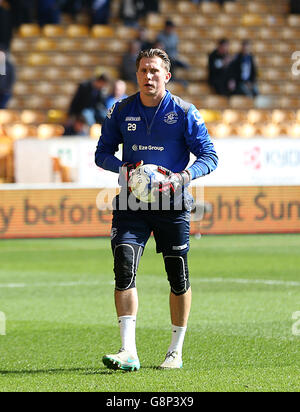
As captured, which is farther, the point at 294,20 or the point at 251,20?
the point at 294,20

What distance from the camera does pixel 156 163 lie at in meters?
6.04

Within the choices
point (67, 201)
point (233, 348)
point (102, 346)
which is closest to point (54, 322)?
point (102, 346)

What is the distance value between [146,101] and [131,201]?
667 millimetres

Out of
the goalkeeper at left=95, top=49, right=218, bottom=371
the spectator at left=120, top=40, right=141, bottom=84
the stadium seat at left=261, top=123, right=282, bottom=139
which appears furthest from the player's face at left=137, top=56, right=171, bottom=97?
the spectator at left=120, top=40, right=141, bottom=84

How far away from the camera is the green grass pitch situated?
5.72 m

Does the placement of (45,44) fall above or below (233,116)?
above

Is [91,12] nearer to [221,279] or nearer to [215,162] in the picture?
[221,279]

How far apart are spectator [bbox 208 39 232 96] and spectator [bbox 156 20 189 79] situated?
0.87m

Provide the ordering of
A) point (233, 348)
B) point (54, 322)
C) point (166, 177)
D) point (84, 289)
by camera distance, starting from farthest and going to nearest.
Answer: point (84, 289)
point (54, 322)
point (233, 348)
point (166, 177)

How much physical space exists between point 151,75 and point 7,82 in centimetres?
1441

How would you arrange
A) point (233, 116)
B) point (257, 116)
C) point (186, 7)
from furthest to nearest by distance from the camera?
point (186, 7), point (257, 116), point (233, 116)

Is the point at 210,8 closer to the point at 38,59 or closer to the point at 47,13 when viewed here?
the point at 47,13

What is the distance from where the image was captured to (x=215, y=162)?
621cm

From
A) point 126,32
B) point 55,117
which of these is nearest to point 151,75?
point 55,117
